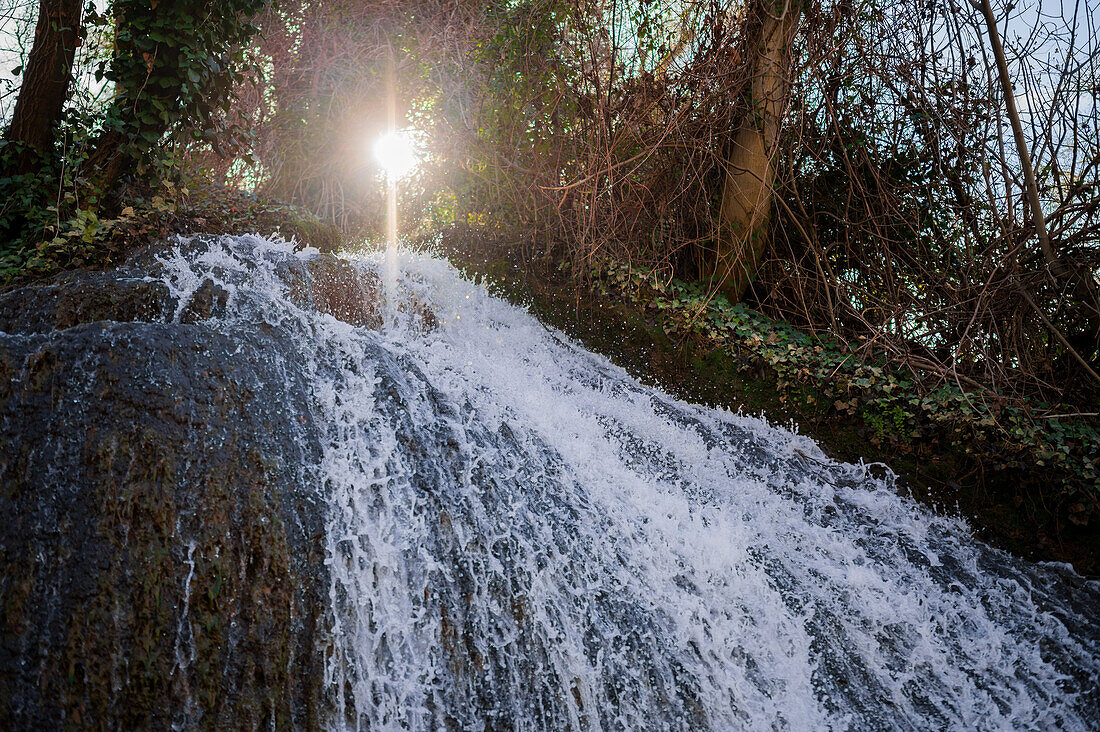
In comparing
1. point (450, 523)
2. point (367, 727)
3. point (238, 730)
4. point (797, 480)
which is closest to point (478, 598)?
point (450, 523)

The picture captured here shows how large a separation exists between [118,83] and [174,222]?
3.79ft

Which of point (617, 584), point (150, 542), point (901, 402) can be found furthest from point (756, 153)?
point (150, 542)

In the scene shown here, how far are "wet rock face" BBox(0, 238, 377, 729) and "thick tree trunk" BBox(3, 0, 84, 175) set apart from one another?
159 inches

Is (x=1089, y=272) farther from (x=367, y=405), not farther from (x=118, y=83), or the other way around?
(x=118, y=83)

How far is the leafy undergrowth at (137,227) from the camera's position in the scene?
A: 4.96m

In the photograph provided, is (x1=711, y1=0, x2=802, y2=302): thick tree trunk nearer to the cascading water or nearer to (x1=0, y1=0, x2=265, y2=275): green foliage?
→ the cascading water

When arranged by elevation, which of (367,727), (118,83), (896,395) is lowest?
(367,727)

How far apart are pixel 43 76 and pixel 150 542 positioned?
A: 5101mm

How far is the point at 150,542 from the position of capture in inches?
94.8

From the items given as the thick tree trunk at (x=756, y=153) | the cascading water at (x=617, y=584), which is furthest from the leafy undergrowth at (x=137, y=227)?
the thick tree trunk at (x=756, y=153)

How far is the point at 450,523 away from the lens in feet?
9.71

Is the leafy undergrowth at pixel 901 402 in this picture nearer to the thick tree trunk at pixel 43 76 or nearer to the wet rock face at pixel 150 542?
the wet rock face at pixel 150 542

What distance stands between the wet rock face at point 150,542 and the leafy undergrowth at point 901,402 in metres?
3.79

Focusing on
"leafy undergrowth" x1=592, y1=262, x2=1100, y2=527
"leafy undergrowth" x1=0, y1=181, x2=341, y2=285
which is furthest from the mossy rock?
"leafy undergrowth" x1=592, y1=262, x2=1100, y2=527
